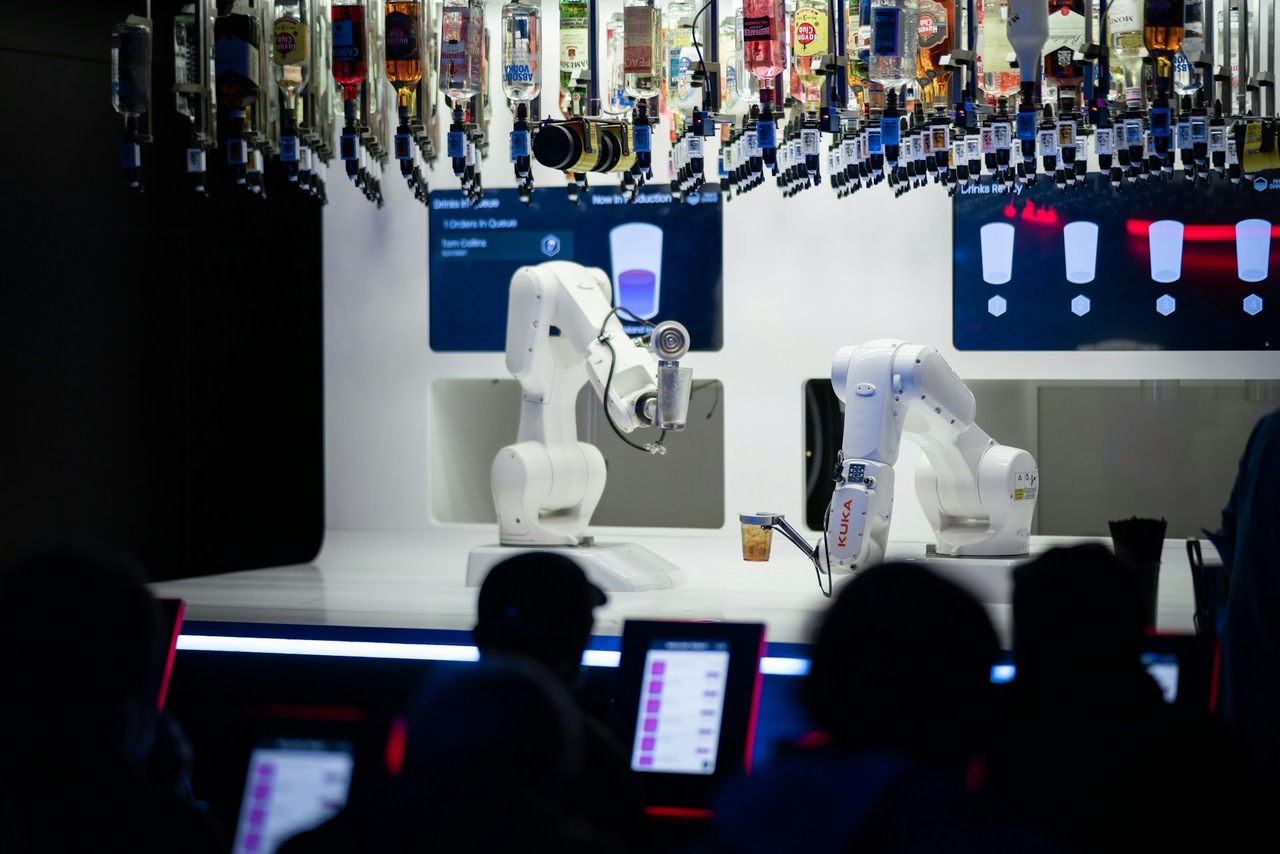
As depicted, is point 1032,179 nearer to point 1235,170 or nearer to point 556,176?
point 1235,170

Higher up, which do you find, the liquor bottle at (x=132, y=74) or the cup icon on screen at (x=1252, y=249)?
the liquor bottle at (x=132, y=74)

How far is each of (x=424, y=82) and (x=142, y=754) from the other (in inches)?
133

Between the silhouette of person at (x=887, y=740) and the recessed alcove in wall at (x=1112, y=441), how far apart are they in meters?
5.47

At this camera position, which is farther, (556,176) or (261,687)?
(556,176)

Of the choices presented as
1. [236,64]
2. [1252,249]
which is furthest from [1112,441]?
[236,64]

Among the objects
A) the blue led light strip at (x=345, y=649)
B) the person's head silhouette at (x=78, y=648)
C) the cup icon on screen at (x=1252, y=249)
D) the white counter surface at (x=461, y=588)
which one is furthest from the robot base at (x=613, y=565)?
the person's head silhouette at (x=78, y=648)

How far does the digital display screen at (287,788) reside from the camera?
2334 mm

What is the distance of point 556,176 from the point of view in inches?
295

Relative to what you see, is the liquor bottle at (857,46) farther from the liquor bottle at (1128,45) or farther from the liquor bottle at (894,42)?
the liquor bottle at (1128,45)

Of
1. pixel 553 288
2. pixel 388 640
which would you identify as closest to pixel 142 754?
pixel 388 640

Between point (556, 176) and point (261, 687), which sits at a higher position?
point (556, 176)

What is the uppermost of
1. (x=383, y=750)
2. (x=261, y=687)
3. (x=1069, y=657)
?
(x=1069, y=657)

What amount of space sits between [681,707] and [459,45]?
2.52m

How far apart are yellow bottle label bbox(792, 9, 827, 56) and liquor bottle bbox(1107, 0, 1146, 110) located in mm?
865
